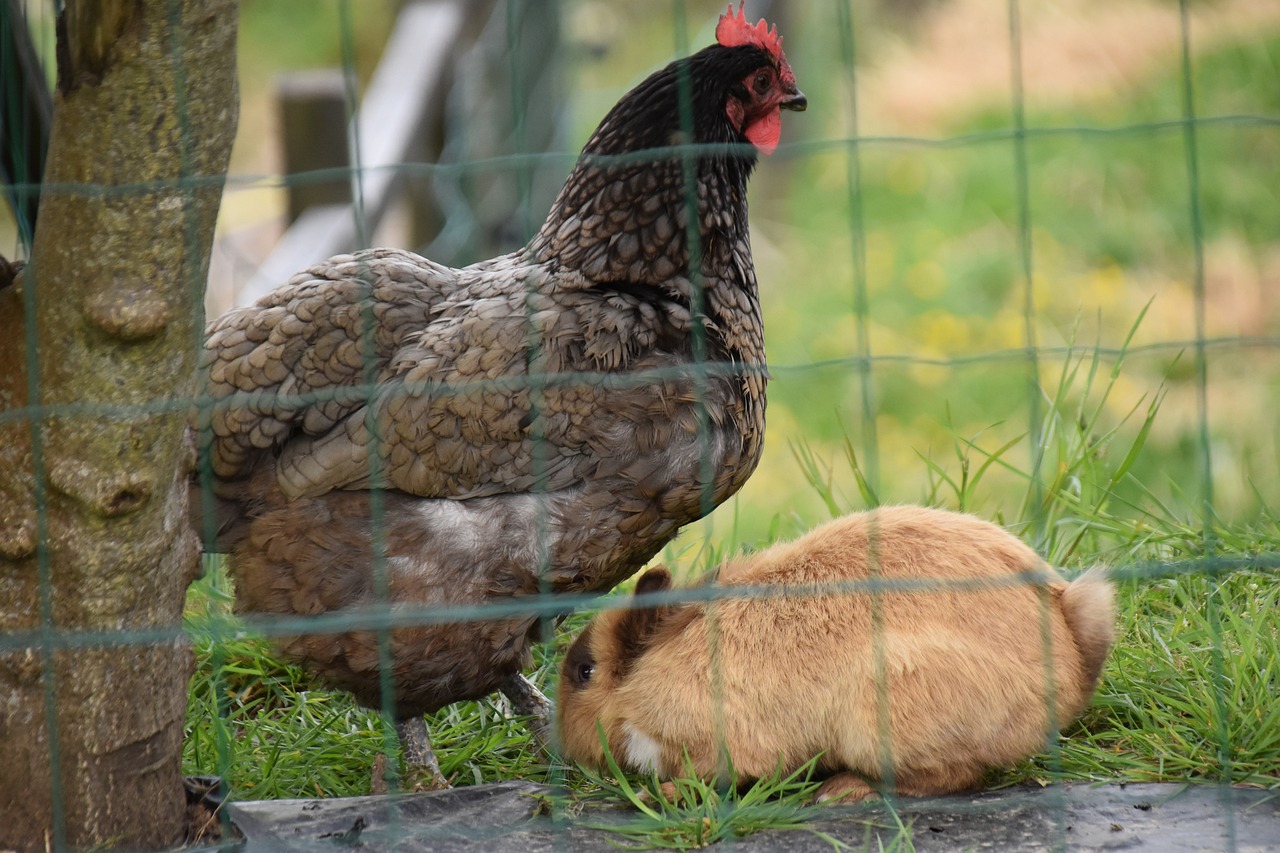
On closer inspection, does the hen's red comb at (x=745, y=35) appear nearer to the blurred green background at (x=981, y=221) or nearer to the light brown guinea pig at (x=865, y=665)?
the light brown guinea pig at (x=865, y=665)

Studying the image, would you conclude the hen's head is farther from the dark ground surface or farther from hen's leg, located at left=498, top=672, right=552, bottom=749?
the dark ground surface

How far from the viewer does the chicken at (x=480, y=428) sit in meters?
3.07

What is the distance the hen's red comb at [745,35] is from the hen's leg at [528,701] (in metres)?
1.72

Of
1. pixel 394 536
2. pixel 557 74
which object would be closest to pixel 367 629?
pixel 394 536

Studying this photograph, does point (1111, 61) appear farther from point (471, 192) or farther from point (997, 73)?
point (471, 192)

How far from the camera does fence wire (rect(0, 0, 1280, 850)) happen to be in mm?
2744

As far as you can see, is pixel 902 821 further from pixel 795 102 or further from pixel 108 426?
pixel 795 102

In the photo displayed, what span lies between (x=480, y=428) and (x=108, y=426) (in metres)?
0.88

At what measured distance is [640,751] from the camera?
113 inches

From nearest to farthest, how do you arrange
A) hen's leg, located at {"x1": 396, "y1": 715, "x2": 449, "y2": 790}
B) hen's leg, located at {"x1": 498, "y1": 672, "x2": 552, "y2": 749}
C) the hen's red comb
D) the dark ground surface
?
1. the dark ground surface
2. hen's leg, located at {"x1": 396, "y1": 715, "x2": 449, "y2": 790}
3. hen's leg, located at {"x1": 498, "y1": 672, "x2": 552, "y2": 749}
4. the hen's red comb

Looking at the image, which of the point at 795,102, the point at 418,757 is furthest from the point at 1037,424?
the point at 418,757

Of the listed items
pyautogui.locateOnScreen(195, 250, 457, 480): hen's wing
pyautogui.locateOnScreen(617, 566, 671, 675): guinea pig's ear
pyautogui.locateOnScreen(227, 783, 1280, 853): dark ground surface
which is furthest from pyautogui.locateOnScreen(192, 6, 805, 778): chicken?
pyautogui.locateOnScreen(227, 783, 1280, 853): dark ground surface

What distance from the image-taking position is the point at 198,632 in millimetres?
3578

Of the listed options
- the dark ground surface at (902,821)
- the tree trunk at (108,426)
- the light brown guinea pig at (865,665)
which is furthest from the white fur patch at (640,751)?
the tree trunk at (108,426)
